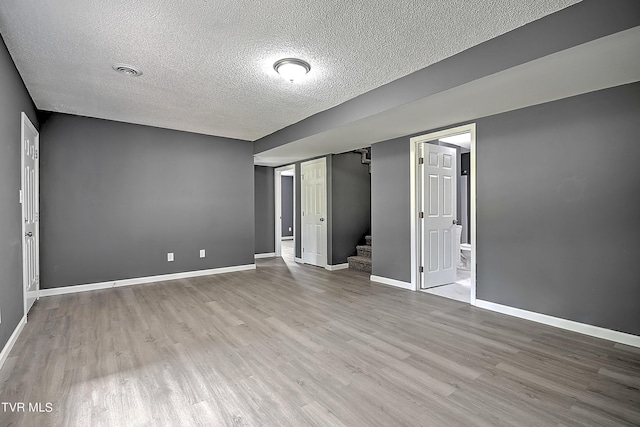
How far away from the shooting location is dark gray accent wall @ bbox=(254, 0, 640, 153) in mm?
1845

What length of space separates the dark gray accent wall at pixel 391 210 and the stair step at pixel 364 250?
0.91 metres

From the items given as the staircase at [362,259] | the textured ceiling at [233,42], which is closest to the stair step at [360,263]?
the staircase at [362,259]

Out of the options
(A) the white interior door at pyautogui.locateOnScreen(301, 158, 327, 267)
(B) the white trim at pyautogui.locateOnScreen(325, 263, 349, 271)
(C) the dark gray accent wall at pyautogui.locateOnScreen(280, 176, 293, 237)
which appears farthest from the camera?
(C) the dark gray accent wall at pyautogui.locateOnScreen(280, 176, 293, 237)

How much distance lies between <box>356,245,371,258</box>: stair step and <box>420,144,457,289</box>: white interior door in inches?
61.7

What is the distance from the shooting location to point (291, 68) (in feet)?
9.04

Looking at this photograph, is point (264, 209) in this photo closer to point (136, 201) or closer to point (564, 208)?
point (136, 201)

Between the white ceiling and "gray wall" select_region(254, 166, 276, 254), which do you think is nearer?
the white ceiling

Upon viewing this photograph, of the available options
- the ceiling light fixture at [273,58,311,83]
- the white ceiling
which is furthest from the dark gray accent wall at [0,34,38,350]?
the white ceiling

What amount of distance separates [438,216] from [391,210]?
675 mm

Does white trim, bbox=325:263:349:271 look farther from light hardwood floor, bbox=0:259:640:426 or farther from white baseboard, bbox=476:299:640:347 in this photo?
white baseboard, bbox=476:299:640:347

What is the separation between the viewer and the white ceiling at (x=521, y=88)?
6.83ft

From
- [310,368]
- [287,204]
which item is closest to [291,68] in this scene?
[310,368]

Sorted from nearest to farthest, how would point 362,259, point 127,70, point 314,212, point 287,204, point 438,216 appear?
point 127,70 → point 438,216 → point 362,259 → point 314,212 → point 287,204

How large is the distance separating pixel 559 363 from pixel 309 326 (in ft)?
6.61
